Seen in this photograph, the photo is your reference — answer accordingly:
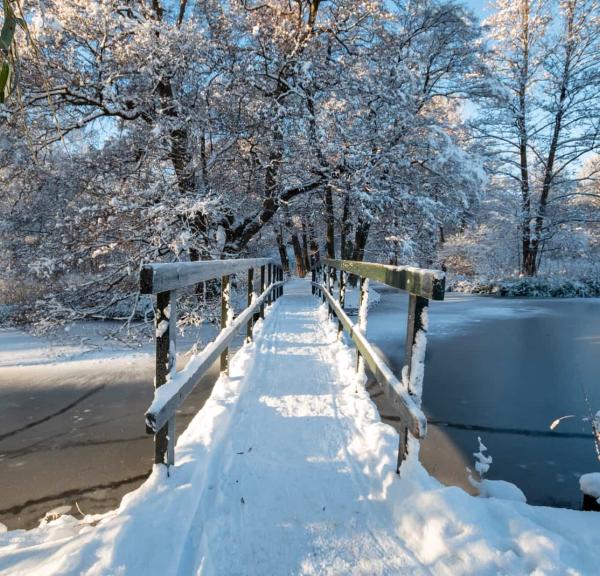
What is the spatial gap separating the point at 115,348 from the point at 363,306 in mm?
6097

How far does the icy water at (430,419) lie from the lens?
10.4 feet

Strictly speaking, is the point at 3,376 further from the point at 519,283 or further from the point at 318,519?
the point at 519,283

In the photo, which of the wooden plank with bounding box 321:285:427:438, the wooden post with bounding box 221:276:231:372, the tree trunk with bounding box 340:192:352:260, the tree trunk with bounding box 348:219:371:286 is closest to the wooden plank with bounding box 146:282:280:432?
the wooden post with bounding box 221:276:231:372

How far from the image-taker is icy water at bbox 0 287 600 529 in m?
3.16

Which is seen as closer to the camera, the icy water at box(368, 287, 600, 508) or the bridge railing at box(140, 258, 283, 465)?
the bridge railing at box(140, 258, 283, 465)

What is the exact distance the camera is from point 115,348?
317 inches

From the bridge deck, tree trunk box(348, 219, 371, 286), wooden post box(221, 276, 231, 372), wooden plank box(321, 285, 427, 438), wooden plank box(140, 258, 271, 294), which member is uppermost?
tree trunk box(348, 219, 371, 286)

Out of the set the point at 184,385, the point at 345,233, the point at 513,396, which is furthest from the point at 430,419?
the point at 345,233

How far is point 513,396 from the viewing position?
5.13 meters

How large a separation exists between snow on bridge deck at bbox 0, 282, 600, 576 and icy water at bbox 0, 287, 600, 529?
0.99 m

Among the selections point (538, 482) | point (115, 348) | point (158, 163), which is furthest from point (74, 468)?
point (158, 163)

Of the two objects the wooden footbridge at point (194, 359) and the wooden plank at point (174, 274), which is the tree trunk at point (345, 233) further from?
the wooden footbridge at point (194, 359)

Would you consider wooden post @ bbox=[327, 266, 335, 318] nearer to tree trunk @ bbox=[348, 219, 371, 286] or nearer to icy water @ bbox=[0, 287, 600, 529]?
icy water @ bbox=[0, 287, 600, 529]

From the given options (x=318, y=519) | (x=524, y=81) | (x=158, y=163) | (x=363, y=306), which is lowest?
(x=318, y=519)
